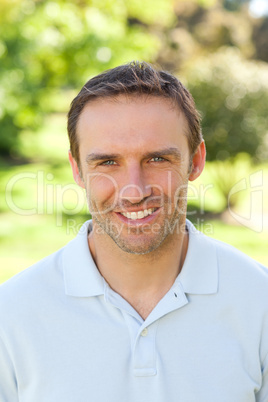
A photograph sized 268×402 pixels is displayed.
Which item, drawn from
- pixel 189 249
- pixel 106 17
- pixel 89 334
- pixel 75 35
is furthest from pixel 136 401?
pixel 106 17

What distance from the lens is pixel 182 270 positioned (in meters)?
2.16

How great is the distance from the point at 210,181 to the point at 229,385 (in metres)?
12.5

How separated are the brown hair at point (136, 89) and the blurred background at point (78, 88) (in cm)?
528

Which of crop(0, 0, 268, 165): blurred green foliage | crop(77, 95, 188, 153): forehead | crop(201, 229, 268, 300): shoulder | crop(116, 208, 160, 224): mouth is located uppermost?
crop(0, 0, 268, 165): blurred green foliage

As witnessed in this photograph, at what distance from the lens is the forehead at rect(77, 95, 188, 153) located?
1.95 meters

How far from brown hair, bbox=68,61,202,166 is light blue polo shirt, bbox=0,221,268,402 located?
1.88 ft

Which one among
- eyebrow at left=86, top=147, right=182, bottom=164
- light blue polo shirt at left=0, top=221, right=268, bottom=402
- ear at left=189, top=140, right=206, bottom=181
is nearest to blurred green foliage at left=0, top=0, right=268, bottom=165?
ear at left=189, top=140, right=206, bottom=181

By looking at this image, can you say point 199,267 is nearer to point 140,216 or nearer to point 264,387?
point 140,216

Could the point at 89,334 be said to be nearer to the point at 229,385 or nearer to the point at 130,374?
the point at 130,374

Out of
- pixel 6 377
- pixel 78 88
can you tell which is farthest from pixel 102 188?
pixel 78 88

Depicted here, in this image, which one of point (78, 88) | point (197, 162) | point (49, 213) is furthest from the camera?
point (78, 88)

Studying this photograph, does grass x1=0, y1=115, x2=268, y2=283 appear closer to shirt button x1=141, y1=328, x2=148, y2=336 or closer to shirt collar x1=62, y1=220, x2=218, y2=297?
shirt collar x1=62, y1=220, x2=218, y2=297

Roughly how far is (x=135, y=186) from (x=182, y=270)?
0.44 metres

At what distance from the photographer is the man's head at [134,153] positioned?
6.44 feet
